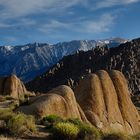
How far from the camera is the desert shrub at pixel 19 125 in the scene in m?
19.0

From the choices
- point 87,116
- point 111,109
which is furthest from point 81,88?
point 87,116

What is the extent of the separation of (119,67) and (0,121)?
17523 cm

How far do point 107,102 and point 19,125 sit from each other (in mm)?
21010

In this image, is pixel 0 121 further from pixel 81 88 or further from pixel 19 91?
pixel 19 91

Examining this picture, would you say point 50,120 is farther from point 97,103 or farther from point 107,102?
point 107,102

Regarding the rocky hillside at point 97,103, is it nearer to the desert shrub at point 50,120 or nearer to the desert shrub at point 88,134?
the desert shrub at point 50,120

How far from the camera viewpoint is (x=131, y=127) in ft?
140

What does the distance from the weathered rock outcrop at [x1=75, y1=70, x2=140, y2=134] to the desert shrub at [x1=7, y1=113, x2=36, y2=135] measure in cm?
1327

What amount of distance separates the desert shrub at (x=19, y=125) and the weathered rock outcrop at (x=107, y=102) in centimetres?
1327

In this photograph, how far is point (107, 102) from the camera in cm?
3966

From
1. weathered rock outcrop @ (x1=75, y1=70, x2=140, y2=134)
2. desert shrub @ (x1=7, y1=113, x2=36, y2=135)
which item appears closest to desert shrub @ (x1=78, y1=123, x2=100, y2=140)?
desert shrub @ (x1=7, y1=113, x2=36, y2=135)

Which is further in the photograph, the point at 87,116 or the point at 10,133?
the point at 87,116

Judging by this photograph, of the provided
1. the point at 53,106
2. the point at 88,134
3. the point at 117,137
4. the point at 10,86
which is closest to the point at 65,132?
the point at 88,134

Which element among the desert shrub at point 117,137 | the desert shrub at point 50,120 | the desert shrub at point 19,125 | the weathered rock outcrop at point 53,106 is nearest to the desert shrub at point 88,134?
the desert shrub at point 117,137
